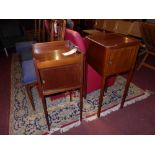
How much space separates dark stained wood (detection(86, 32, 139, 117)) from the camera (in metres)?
1.24

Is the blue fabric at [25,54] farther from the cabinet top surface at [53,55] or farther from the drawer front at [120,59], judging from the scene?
the drawer front at [120,59]

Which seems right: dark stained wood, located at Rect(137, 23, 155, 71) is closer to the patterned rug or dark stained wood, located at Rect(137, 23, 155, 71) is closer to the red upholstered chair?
the patterned rug

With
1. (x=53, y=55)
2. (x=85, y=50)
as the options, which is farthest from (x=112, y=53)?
(x=53, y=55)

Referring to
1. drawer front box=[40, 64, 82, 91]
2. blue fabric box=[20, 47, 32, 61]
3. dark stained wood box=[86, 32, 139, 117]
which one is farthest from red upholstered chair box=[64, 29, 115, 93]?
blue fabric box=[20, 47, 32, 61]

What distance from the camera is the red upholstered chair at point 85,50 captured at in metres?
1.50

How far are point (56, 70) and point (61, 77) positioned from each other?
3.5 inches

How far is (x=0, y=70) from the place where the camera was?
2.85m

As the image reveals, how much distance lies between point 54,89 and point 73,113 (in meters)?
0.63

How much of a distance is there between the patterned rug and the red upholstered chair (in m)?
0.13

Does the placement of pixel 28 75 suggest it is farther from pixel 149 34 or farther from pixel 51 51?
pixel 149 34

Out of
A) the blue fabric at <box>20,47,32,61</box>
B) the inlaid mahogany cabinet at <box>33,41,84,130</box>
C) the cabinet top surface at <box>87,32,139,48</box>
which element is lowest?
A: the blue fabric at <box>20,47,32,61</box>
